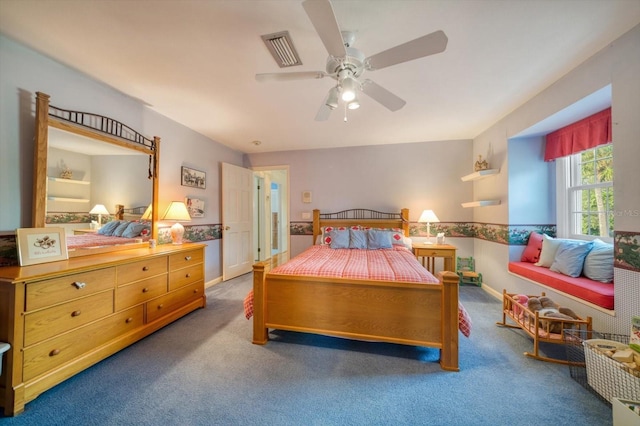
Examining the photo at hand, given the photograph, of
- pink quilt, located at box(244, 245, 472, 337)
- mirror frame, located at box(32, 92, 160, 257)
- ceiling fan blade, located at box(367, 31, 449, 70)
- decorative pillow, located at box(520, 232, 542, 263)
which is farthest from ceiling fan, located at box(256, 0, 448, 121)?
decorative pillow, located at box(520, 232, 542, 263)

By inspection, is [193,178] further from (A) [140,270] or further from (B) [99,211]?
(A) [140,270]

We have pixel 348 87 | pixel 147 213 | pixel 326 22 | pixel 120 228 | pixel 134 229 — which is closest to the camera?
pixel 326 22

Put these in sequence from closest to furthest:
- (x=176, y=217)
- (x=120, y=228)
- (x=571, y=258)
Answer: (x=571, y=258) < (x=120, y=228) < (x=176, y=217)

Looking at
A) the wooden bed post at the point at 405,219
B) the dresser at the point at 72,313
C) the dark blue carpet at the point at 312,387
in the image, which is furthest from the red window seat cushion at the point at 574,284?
the dresser at the point at 72,313

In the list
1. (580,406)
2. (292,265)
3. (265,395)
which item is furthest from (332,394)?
(580,406)

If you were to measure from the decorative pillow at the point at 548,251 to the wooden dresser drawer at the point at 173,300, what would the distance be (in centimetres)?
404

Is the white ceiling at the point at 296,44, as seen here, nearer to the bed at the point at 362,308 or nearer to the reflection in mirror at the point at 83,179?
the reflection in mirror at the point at 83,179

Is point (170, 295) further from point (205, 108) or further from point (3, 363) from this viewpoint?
point (205, 108)

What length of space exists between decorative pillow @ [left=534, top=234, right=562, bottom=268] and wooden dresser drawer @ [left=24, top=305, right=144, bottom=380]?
13.9 feet

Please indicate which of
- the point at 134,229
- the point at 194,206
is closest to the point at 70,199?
the point at 134,229

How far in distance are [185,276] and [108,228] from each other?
87cm

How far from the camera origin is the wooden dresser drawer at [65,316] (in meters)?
1.43

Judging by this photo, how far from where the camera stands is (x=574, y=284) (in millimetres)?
2084

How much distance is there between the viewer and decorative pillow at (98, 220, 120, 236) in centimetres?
226
